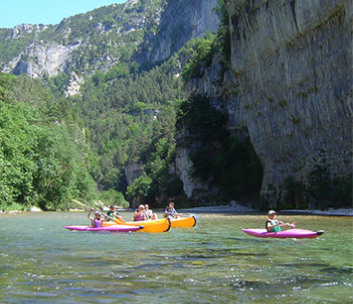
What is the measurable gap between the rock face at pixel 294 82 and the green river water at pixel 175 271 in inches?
819

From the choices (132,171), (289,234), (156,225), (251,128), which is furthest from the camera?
(132,171)

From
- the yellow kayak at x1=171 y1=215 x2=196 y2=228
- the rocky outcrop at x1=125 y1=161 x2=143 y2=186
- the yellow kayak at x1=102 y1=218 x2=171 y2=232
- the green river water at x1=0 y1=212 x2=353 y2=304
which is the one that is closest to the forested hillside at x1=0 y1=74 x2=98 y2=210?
the yellow kayak at x1=171 y1=215 x2=196 y2=228

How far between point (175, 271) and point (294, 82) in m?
31.9

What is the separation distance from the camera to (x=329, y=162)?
1451 inches

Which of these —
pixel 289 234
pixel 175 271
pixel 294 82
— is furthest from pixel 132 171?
pixel 175 271

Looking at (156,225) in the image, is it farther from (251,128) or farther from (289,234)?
(251,128)

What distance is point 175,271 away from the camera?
9977mm

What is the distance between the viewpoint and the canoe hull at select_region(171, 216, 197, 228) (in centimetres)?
2342

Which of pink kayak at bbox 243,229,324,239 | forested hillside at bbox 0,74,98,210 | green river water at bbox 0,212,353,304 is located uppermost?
forested hillside at bbox 0,74,98,210

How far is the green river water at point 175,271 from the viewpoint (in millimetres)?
7859

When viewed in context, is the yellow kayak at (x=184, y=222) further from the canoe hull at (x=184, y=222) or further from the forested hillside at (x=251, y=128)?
the forested hillside at (x=251, y=128)

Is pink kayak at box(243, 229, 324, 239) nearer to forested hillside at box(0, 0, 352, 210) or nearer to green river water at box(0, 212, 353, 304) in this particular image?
green river water at box(0, 212, 353, 304)

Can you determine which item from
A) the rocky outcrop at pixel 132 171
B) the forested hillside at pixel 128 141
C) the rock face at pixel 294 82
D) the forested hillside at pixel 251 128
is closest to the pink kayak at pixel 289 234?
the forested hillside at pixel 251 128


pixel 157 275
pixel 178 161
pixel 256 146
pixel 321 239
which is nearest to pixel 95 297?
pixel 157 275
